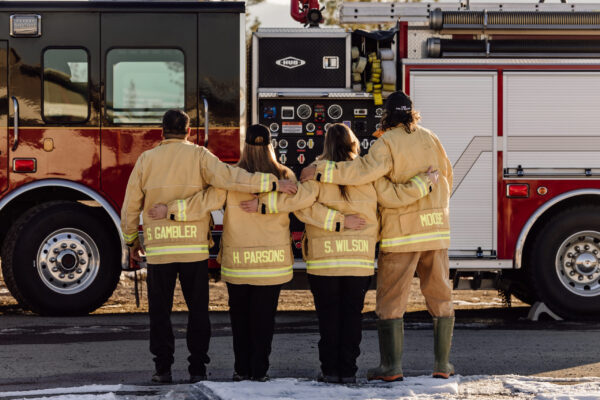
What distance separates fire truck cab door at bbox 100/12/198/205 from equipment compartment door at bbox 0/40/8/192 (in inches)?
34.9

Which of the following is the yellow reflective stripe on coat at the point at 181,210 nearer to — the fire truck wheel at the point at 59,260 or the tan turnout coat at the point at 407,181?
the tan turnout coat at the point at 407,181

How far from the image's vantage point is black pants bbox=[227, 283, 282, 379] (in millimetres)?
5902

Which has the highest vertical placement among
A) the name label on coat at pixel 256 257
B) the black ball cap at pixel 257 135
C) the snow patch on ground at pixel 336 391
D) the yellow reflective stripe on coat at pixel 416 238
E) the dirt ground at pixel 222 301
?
the black ball cap at pixel 257 135

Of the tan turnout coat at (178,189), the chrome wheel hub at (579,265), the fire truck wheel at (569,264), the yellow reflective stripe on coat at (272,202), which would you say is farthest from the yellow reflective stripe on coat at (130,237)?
the chrome wheel hub at (579,265)

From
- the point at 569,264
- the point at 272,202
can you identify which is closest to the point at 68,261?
the point at 272,202

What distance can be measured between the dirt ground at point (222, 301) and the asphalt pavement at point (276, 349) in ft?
3.76

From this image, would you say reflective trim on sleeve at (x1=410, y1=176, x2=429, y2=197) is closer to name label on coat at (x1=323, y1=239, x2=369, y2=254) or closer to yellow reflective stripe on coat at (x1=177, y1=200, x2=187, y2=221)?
name label on coat at (x1=323, y1=239, x2=369, y2=254)

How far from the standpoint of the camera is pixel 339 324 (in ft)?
19.4

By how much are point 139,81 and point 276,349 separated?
3050 millimetres

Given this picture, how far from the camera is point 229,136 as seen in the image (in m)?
8.89

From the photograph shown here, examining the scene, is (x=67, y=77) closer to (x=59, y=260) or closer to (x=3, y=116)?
(x=3, y=116)

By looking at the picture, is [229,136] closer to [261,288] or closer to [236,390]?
[261,288]

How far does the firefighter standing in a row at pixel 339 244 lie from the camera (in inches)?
232

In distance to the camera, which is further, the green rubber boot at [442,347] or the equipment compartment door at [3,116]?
the equipment compartment door at [3,116]
